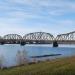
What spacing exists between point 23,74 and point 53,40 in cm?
17286

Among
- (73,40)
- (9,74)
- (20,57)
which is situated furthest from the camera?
(73,40)

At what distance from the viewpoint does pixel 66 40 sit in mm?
198125

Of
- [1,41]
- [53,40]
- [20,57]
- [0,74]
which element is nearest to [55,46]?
[53,40]

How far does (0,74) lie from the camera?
28.4m

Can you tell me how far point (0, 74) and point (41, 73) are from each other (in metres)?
4.30

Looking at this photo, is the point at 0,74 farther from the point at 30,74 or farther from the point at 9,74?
the point at 30,74

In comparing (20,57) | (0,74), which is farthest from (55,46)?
(0,74)

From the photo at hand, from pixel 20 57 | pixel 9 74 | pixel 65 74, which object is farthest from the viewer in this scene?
pixel 20 57

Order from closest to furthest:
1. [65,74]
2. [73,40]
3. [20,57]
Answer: [65,74] → [20,57] → [73,40]

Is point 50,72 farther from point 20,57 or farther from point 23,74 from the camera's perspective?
point 20,57

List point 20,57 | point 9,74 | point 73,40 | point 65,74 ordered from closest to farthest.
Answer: point 65,74 → point 9,74 → point 20,57 → point 73,40

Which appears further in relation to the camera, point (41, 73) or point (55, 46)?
point (55, 46)

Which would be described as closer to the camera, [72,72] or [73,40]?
[72,72]

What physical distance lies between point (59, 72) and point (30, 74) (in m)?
2.29
